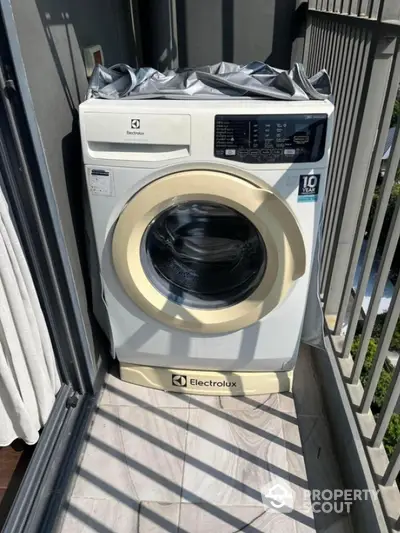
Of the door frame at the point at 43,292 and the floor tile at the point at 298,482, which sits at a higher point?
the door frame at the point at 43,292

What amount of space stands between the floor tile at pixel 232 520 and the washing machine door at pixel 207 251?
1.85 feet

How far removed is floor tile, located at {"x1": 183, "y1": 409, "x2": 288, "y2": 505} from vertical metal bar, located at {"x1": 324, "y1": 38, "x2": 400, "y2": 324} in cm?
49

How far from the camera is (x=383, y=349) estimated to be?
1.21m

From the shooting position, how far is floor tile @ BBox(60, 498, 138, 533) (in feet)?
4.28

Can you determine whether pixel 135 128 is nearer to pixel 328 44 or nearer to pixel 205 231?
pixel 205 231

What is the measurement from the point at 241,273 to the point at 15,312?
0.78 metres

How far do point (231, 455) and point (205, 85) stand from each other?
128 centimetres

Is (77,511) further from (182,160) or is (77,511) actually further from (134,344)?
(182,160)

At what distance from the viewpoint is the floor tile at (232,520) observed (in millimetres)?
1305

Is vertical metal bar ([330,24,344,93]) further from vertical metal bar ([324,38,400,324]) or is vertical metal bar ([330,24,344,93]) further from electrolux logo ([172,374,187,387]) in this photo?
electrolux logo ([172,374,187,387])

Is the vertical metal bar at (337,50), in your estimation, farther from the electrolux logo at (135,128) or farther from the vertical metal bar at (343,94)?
the electrolux logo at (135,128)

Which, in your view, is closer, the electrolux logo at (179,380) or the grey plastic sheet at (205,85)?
the grey plastic sheet at (205,85)

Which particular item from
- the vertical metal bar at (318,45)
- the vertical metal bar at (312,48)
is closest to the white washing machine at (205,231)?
the vertical metal bar at (318,45)

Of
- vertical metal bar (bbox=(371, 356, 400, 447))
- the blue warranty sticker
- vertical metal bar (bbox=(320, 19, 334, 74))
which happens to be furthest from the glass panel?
vertical metal bar (bbox=(320, 19, 334, 74))
